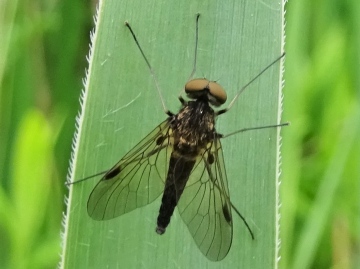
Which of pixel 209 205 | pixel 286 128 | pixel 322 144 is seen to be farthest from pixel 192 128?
pixel 322 144

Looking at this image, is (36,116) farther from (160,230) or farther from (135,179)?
(160,230)

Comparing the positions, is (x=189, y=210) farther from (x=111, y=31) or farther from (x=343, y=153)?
(x=343, y=153)

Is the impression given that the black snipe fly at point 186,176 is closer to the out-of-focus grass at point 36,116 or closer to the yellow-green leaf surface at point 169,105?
the yellow-green leaf surface at point 169,105

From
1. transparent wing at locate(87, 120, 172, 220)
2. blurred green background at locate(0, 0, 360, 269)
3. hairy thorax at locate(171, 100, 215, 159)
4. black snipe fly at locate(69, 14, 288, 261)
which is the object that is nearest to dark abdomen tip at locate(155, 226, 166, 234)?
black snipe fly at locate(69, 14, 288, 261)

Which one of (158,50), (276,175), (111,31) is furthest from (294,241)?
(111,31)

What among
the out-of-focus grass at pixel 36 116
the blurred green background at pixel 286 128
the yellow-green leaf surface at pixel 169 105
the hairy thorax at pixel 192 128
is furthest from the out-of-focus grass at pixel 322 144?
the out-of-focus grass at pixel 36 116

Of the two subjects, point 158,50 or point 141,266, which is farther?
point 158,50
